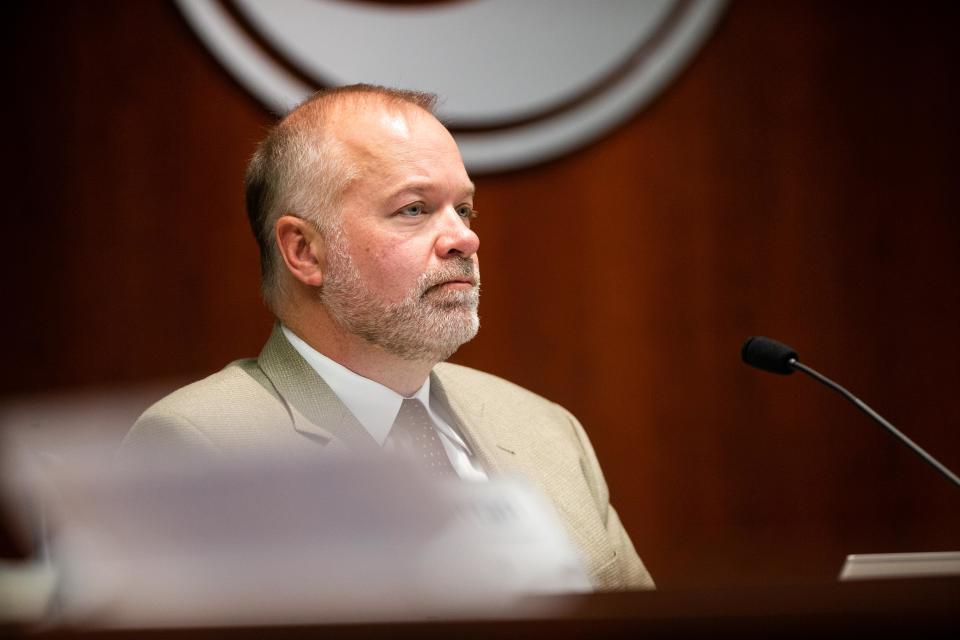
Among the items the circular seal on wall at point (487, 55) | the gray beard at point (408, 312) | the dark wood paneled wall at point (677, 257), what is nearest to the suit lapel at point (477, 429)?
the gray beard at point (408, 312)

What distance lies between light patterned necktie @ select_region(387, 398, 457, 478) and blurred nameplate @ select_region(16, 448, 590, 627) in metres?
1.05

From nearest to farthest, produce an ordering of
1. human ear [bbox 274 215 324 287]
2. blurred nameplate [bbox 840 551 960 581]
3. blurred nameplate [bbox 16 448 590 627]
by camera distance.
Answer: blurred nameplate [bbox 16 448 590 627], blurred nameplate [bbox 840 551 960 581], human ear [bbox 274 215 324 287]

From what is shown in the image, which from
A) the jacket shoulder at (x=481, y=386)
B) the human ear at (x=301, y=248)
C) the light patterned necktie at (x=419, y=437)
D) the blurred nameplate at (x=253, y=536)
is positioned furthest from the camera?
the jacket shoulder at (x=481, y=386)

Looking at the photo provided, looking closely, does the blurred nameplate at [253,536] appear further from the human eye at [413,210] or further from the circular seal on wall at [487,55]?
the circular seal on wall at [487,55]

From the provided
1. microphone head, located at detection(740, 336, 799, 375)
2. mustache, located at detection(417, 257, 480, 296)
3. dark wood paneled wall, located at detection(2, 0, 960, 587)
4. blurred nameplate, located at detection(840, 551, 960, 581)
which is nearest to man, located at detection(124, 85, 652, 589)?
mustache, located at detection(417, 257, 480, 296)

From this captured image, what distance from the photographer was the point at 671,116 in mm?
2559

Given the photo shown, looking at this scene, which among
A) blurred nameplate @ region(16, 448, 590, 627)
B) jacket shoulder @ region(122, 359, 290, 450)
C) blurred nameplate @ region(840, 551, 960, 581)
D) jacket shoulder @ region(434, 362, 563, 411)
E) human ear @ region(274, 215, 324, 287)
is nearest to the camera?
blurred nameplate @ region(16, 448, 590, 627)

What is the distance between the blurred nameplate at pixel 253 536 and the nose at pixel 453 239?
1.14 meters

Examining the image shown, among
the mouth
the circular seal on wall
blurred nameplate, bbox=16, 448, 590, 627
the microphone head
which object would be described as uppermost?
the circular seal on wall

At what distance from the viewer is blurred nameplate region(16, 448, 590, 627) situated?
23.6 inches

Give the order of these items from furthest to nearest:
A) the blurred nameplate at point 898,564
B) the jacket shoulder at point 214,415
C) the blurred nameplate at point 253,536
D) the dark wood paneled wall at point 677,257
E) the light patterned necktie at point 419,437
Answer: the dark wood paneled wall at point 677,257
the light patterned necktie at point 419,437
the jacket shoulder at point 214,415
the blurred nameplate at point 898,564
the blurred nameplate at point 253,536

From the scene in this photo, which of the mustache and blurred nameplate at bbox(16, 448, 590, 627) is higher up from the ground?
the mustache

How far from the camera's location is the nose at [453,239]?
1.84 meters

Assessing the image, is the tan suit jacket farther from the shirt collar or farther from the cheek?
the cheek
